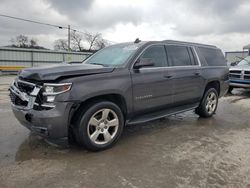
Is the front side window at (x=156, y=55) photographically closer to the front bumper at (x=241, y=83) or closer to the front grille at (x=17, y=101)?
the front grille at (x=17, y=101)

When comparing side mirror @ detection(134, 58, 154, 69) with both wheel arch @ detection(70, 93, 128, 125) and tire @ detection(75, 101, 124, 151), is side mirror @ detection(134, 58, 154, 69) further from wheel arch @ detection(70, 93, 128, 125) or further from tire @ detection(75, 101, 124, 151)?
tire @ detection(75, 101, 124, 151)

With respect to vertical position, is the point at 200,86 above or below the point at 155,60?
below

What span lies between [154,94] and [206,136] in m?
1.38

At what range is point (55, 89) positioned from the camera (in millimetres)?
3338

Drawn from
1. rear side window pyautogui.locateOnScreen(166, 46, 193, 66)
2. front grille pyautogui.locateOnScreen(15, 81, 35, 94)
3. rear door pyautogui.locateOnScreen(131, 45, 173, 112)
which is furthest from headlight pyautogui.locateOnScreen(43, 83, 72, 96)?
rear side window pyautogui.locateOnScreen(166, 46, 193, 66)

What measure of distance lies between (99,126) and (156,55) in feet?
6.22

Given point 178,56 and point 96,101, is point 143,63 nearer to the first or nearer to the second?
point 96,101

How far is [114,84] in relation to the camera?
3854 mm

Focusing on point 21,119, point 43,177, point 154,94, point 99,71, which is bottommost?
point 43,177

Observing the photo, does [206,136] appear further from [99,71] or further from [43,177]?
[43,177]

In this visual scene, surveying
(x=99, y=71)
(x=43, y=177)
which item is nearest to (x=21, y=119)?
(x=43, y=177)

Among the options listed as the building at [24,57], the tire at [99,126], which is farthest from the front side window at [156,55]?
the building at [24,57]

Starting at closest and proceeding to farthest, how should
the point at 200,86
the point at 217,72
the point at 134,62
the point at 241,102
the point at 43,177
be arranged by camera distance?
the point at 43,177 → the point at 134,62 → the point at 200,86 → the point at 217,72 → the point at 241,102

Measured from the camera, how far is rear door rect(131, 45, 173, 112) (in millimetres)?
4242
